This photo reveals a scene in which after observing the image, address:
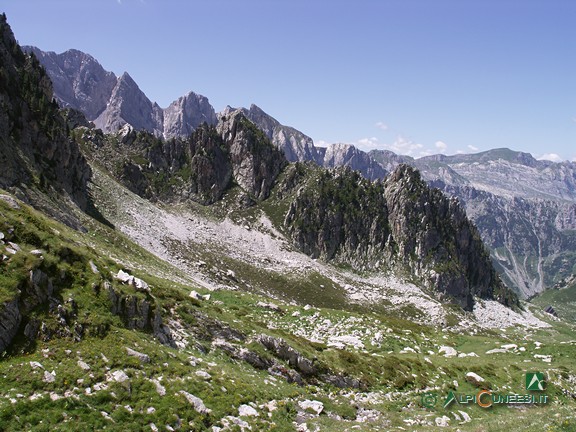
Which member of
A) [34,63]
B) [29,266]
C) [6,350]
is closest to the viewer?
[6,350]

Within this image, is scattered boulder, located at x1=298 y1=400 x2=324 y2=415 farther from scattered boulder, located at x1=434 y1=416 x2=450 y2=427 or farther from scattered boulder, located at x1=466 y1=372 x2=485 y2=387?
scattered boulder, located at x1=466 y1=372 x2=485 y2=387

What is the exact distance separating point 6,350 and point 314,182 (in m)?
185

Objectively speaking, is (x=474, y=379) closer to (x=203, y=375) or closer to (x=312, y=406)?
(x=312, y=406)

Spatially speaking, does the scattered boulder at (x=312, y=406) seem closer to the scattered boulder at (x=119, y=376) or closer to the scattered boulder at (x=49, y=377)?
the scattered boulder at (x=119, y=376)

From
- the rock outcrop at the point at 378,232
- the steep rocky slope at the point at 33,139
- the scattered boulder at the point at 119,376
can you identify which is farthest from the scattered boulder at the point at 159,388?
the rock outcrop at the point at 378,232

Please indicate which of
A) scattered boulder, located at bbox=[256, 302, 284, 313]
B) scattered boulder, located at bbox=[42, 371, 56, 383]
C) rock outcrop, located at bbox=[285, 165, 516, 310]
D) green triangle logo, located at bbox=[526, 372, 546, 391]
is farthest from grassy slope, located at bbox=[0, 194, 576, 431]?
rock outcrop, located at bbox=[285, 165, 516, 310]

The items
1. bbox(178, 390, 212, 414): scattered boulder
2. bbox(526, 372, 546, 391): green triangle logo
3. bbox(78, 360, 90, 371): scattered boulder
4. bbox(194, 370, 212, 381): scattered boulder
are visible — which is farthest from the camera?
bbox(526, 372, 546, 391): green triangle logo

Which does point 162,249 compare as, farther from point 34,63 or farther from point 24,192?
point 34,63

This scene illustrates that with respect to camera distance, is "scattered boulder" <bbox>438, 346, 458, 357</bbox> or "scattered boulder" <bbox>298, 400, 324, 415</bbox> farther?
"scattered boulder" <bbox>438, 346, 458, 357</bbox>

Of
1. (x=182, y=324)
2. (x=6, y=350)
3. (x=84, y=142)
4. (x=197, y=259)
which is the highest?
(x=84, y=142)

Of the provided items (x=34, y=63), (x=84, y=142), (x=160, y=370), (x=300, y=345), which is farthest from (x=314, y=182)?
(x=160, y=370)

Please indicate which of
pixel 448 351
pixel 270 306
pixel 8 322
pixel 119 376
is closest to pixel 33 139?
pixel 270 306

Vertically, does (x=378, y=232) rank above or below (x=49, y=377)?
above

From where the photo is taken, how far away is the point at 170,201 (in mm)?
179875
